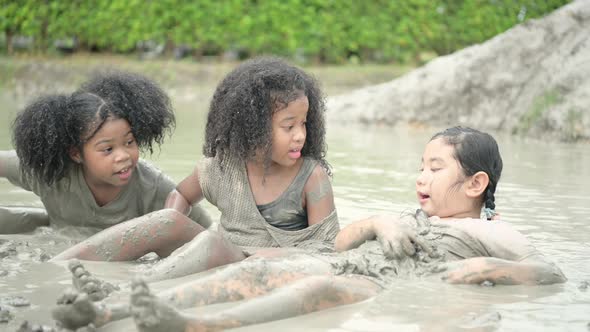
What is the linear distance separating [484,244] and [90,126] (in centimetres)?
227

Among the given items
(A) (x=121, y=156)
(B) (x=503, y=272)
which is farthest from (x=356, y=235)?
(A) (x=121, y=156)

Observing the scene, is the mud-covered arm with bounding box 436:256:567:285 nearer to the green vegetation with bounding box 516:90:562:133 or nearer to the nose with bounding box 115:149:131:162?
the nose with bounding box 115:149:131:162

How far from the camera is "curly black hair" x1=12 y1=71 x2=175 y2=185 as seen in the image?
4.84 meters

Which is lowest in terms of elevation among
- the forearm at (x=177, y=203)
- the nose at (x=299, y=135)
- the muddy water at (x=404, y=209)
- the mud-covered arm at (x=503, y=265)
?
the muddy water at (x=404, y=209)

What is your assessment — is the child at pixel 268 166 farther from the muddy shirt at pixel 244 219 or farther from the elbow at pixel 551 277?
the elbow at pixel 551 277

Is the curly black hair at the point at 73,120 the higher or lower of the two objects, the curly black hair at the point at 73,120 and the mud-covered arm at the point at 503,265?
the higher

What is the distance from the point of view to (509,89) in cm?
1041

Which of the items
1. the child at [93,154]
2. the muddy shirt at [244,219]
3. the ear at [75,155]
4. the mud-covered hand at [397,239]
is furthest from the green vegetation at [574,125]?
the ear at [75,155]

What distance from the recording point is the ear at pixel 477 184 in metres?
4.29

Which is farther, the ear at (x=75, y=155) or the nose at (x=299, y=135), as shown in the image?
the ear at (x=75, y=155)

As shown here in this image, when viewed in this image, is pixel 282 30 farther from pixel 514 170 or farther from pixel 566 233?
pixel 566 233

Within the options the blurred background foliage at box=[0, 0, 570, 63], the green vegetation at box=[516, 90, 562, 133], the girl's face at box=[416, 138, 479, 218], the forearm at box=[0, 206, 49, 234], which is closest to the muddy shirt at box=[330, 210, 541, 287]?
the girl's face at box=[416, 138, 479, 218]

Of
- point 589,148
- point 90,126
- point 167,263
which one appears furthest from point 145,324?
point 589,148

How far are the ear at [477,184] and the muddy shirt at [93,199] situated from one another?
69.1 inches
